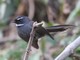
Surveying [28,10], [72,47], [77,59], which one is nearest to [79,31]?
[77,59]

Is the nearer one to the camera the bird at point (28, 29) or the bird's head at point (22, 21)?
the bird at point (28, 29)

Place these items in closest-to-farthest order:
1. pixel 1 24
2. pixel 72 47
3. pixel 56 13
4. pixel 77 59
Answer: pixel 72 47 → pixel 77 59 → pixel 1 24 → pixel 56 13

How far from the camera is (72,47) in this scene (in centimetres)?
278

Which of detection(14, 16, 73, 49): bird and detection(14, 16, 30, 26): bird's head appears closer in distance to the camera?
detection(14, 16, 73, 49): bird

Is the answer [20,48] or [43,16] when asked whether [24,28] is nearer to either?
[20,48]

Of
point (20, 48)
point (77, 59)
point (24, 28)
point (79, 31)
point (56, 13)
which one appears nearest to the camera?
point (77, 59)

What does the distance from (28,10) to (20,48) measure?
2.64 meters

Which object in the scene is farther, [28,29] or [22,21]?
[22,21]

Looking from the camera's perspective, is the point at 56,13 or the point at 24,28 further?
the point at 56,13

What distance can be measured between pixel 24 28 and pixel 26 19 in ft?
0.55

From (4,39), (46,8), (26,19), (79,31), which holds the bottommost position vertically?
(4,39)

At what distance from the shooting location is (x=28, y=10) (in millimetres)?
7066

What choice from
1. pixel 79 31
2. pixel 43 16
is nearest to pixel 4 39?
pixel 43 16

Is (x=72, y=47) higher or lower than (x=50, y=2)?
higher
